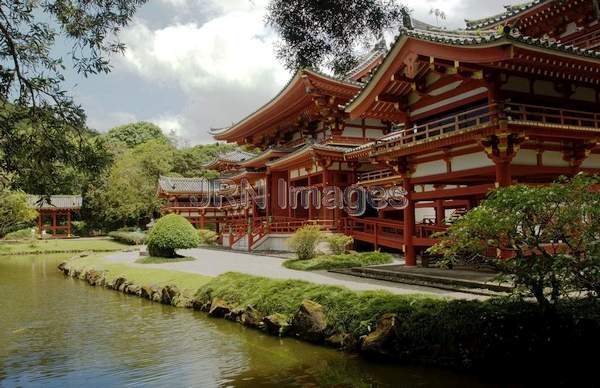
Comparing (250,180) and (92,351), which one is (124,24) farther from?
(250,180)

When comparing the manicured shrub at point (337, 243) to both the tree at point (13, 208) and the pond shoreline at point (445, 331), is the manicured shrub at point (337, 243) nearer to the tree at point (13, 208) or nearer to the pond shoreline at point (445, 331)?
the pond shoreline at point (445, 331)

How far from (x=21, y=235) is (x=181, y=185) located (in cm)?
1760

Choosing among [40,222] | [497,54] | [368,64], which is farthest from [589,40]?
[40,222]

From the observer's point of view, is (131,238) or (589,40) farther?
(131,238)

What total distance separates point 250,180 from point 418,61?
73.1 feet

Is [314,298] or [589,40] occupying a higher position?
[589,40]

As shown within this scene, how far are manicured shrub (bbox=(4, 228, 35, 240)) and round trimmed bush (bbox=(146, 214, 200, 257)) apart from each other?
31.6 m

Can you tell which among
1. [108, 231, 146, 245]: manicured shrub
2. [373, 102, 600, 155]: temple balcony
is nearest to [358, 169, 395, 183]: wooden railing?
[373, 102, 600, 155]: temple balcony

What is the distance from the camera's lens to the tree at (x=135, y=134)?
91688mm

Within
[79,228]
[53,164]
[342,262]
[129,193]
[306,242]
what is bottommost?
[342,262]

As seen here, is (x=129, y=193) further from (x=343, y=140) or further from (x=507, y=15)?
(x=507, y=15)

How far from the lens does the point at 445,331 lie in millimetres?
8625

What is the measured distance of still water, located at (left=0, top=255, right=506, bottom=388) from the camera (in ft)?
27.6

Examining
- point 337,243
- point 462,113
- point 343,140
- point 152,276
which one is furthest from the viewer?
point 343,140
